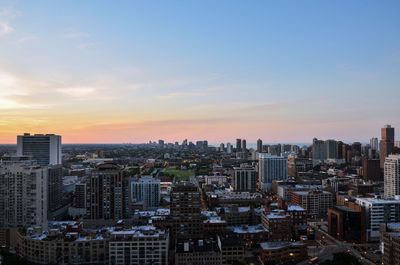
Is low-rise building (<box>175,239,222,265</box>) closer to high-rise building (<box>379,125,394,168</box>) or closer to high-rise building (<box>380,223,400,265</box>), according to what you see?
high-rise building (<box>380,223,400,265</box>)

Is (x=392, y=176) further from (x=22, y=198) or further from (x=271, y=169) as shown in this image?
(x=22, y=198)

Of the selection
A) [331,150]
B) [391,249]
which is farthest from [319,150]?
[391,249]

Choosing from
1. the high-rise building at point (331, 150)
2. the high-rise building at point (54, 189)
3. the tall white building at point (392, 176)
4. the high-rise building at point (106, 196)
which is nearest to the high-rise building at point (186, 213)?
the high-rise building at point (106, 196)

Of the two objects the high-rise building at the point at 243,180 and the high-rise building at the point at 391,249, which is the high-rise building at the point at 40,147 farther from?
the high-rise building at the point at 391,249

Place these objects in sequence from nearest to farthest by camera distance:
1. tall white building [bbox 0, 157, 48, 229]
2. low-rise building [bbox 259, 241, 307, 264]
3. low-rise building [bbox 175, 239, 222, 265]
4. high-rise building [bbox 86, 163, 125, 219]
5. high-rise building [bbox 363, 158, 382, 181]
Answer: low-rise building [bbox 175, 239, 222, 265] < low-rise building [bbox 259, 241, 307, 264] < tall white building [bbox 0, 157, 48, 229] < high-rise building [bbox 86, 163, 125, 219] < high-rise building [bbox 363, 158, 382, 181]

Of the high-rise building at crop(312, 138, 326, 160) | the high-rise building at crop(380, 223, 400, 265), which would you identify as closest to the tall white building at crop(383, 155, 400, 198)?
the high-rise building at crop(380, 223, 400, 265)
